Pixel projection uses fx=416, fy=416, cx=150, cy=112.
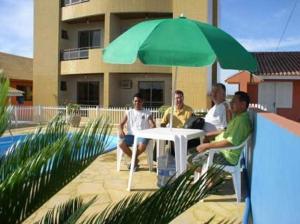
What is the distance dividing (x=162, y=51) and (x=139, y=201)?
3404mm

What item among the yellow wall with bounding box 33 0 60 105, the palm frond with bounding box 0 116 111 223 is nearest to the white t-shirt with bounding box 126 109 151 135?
the palm frond with bounding box 0 116 111 223

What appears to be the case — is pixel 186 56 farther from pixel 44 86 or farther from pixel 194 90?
pixel 44 86

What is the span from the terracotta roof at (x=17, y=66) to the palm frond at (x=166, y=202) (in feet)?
102

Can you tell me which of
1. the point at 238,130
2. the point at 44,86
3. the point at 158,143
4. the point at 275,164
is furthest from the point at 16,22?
the point at 275,164

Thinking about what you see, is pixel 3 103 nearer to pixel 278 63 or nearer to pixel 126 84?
pixel 126 84

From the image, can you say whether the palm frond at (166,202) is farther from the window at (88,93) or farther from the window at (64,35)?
the window at (64,35)

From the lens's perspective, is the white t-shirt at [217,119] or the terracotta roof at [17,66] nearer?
the white t-shirt at [217,119]

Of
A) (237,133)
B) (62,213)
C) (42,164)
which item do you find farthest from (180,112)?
(42,164)

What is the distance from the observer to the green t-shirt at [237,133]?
18.4ft

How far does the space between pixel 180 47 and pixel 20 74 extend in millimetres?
29785

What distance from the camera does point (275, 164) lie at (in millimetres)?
3455

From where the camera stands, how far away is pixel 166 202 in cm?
219

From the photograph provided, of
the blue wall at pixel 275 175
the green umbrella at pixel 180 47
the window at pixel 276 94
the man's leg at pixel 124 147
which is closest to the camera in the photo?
the blue wall at pixel 275 175

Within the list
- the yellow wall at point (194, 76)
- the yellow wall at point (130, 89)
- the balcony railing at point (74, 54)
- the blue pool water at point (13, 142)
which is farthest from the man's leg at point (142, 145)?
the balcony railing at point (74, 54)
